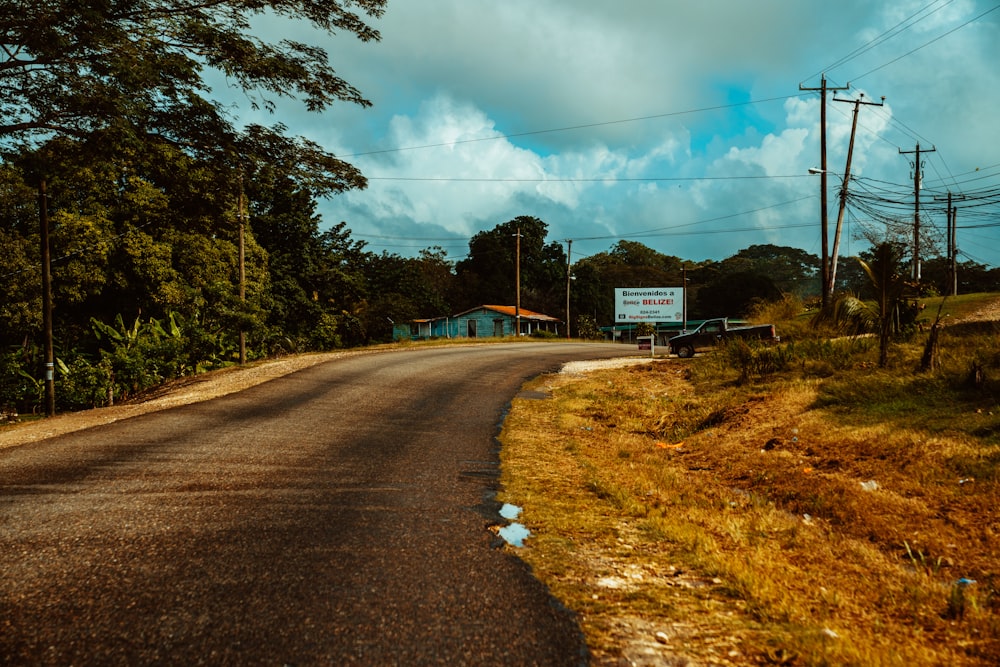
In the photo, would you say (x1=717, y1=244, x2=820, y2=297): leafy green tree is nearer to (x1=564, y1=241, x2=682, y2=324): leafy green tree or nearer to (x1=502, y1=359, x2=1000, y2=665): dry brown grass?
(x1=564, y1=241, x2=682, y2=324): leafy green tree

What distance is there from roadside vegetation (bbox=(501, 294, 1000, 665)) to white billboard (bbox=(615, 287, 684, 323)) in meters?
25.0

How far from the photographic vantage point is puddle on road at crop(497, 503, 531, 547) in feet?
15.9

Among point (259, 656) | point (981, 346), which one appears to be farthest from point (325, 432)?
point (981, 346)

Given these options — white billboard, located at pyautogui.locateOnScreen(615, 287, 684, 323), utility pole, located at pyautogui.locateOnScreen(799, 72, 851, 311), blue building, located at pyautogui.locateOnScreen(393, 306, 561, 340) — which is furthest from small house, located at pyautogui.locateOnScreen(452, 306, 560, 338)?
utility pole, located at pyautogui.locateOnScreen(799, 72, 851, 311)

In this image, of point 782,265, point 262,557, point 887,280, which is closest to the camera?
point 262,557

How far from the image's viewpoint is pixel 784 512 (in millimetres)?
6590

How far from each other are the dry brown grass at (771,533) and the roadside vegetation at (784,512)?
20mm

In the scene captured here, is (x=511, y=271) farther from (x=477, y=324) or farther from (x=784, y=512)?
(x=784, y=512)

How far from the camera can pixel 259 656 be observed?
2998 millimetres

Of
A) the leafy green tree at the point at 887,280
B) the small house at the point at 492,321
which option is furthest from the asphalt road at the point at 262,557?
the small house at the point at 492,321

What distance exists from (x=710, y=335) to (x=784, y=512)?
19.7 m

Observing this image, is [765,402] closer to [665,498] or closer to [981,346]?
[981,346]

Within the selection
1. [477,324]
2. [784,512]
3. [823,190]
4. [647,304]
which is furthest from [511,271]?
[784,512]

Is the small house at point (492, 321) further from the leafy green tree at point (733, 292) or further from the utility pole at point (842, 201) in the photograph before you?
the utility pole at point (842, 201)
